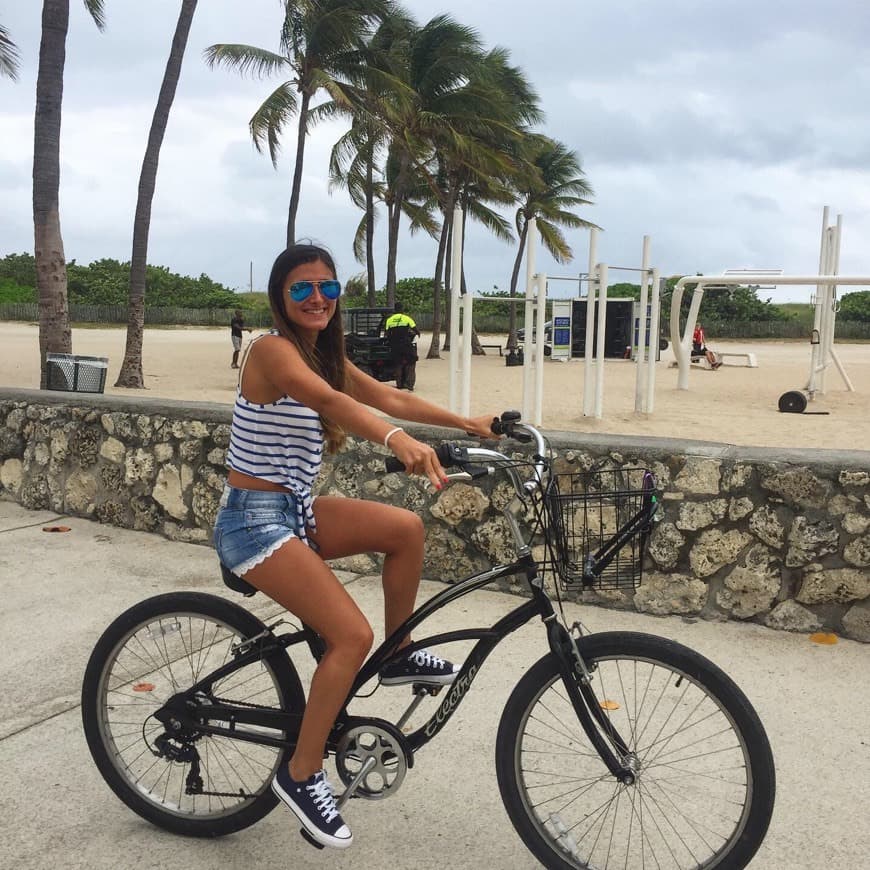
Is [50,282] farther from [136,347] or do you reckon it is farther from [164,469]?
[164,469]

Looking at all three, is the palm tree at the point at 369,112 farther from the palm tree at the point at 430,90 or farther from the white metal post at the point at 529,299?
the white metal post at the point at 529,299

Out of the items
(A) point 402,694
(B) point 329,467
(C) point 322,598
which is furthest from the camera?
(B) point 329,467

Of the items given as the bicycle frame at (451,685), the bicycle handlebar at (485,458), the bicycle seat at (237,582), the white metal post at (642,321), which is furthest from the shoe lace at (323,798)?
the white metal post at (642,321)

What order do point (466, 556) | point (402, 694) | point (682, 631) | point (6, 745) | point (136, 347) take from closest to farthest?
point (6, 745) < point (402, 694) < point (682, 631) < point (466, 556) < point (136, 347)

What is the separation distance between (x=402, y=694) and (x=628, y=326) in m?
12.0

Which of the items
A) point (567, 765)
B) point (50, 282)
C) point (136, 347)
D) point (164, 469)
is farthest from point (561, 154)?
point (567, 765)

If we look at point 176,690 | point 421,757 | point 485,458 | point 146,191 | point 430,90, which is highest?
point 430,90

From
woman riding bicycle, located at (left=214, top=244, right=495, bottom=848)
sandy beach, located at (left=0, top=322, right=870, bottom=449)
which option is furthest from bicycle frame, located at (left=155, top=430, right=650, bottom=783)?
sandy beach, located at (left=0, top=322, right=870, bottom=449)

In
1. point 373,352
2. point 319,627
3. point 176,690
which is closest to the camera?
point 319,627

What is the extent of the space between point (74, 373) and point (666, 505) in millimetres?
5956

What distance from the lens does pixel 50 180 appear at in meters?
12.5

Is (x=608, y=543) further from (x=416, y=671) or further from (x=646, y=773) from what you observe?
(x=646, y=773)

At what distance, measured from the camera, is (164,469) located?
231 inches

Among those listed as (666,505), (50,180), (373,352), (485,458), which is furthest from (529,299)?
(373,352)
